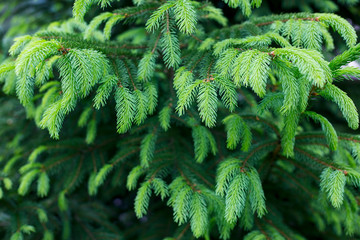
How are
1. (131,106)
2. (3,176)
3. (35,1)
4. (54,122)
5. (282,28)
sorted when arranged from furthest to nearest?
1. (35,1)
2. (3,176)
3. (282,28)
4. (131,106)
5. (54,122)

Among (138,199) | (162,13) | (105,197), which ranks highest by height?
(162,13)

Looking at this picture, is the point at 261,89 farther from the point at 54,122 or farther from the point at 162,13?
the point at 54,122

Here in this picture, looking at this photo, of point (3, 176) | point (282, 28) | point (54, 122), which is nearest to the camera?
point (54, 122)

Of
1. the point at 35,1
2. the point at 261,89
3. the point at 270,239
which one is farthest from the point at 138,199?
the point at 35,1

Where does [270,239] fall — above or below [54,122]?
below

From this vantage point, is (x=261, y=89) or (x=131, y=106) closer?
(x=261, y=89)

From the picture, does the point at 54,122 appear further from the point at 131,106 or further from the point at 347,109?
the point at 347,109
